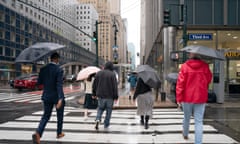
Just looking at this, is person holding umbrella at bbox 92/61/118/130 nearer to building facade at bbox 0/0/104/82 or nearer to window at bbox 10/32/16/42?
building facade at bbox 0/0/104/82

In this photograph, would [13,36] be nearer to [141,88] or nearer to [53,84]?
[141,88]

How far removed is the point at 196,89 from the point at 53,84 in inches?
120

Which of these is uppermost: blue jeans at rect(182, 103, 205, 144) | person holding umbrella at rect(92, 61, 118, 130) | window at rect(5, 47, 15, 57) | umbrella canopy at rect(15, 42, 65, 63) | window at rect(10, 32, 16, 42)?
window at rect(10, 32, 16, 42)

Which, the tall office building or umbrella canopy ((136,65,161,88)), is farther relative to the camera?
the tall office building

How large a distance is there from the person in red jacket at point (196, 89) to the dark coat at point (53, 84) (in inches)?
101

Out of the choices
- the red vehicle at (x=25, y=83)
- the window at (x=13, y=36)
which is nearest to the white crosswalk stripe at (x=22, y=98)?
the red vehicle at (x=25, y=83)

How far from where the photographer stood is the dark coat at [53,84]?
639 centimetres

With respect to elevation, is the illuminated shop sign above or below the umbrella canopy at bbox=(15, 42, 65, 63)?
above

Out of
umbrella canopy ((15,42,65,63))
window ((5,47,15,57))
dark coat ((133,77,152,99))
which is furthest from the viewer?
window ((5,47,15,57))

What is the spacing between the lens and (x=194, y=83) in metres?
5.96

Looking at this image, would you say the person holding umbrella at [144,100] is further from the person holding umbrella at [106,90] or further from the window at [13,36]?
the window at [13,36]

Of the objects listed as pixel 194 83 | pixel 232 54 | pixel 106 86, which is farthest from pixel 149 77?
pixel 232 54

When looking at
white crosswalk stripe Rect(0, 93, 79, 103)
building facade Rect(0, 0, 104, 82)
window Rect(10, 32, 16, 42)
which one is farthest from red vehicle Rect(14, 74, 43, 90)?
window Rect(10, 32, 16, 42)

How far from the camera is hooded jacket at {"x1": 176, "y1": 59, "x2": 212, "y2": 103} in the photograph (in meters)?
5.90
